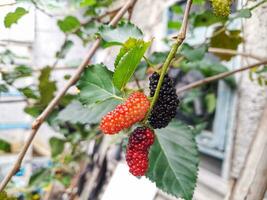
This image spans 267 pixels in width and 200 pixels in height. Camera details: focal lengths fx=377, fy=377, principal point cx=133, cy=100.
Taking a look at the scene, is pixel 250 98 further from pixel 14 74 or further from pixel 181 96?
pixel 14 74

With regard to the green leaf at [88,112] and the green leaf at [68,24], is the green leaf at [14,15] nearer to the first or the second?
the green leaf at [88,112]

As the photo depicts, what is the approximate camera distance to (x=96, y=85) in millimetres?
556

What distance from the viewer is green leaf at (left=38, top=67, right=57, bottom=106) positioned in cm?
133

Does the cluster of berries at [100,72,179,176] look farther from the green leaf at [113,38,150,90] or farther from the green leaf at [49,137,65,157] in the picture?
the green leaf at [49,137,65,157]

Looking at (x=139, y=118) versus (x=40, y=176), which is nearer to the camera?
(x=139, y=118)

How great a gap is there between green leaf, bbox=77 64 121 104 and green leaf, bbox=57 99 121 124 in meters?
0.06

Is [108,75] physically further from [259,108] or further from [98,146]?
[98,146]

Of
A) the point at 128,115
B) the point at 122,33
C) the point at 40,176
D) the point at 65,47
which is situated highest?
the point at 65,47

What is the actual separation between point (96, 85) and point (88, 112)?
0.22 meters

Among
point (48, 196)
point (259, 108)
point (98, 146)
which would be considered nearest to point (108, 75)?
point (259, 108)

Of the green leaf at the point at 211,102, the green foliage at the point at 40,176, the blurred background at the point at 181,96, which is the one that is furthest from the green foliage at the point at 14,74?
the green leaf at the point at 211,102

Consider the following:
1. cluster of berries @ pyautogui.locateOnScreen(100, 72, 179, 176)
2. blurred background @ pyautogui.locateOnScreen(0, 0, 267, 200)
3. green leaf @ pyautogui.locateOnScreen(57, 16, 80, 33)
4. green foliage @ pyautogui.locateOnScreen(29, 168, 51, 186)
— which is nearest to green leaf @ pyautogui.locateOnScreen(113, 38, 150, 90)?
cluster of berries @ pyautogui.locateOnScreen(100, 72, 179, 176)

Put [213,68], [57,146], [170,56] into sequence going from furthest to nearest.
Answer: [57,146] → [213,68] → [170,56]

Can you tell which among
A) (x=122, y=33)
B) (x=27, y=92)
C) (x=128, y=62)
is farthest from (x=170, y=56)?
(x=27, y=92)
